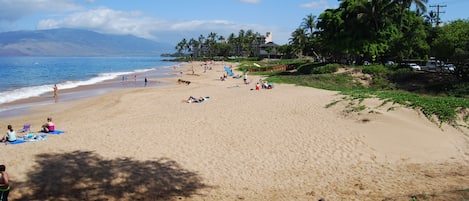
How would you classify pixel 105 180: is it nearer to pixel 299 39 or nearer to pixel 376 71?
pixel 376 71

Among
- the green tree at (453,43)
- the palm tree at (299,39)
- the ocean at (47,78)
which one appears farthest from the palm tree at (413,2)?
the palm tree at (299,39)

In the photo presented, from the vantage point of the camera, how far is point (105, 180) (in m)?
9.41

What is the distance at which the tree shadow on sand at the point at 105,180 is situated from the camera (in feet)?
28.4

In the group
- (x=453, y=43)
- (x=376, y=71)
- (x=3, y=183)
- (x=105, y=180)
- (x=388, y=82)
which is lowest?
(x=105, y=180)

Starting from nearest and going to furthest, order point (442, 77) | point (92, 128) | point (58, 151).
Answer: point (58, 151), point (92, 128), point (442, 77)

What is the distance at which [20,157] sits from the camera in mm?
10945

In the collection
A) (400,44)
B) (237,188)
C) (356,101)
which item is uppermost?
(400,44)

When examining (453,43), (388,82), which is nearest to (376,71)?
(388,82)

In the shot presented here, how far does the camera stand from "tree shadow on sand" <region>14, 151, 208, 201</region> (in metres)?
8.65

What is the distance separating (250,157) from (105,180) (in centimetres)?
433

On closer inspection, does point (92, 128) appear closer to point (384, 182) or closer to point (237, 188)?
point (237, 188)

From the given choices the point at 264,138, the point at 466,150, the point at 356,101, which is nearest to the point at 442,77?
the point at 356,101

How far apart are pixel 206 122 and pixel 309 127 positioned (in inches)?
173

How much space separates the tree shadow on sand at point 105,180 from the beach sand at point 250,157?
1.0 inches
